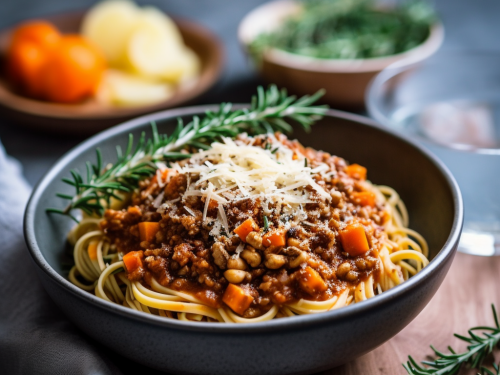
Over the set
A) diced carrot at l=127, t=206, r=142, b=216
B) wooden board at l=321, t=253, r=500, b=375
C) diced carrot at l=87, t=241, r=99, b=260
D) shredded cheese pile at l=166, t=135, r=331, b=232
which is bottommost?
wooden board at l=321, t=253, r=500, b=375

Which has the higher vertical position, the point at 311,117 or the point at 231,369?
the point at 311,117

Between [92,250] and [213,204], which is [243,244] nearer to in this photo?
[213,204]

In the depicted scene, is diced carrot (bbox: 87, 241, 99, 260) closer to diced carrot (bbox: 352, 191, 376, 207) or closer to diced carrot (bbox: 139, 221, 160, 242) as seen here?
diced carrot (bbox: 139, 221, 160, 242)

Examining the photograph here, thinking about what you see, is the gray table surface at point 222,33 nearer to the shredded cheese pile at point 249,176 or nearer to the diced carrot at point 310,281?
the shredded cheese pile at point 249,176

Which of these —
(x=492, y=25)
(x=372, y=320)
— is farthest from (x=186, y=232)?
(x=492, y=25)

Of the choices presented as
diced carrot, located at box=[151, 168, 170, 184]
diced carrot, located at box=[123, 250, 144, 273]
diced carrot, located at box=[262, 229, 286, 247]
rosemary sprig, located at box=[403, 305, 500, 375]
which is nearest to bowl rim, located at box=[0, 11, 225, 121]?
diced carrot, located at box=[151, 168, 170, 184]

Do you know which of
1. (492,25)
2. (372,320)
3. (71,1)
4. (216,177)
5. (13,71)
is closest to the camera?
(372,320)

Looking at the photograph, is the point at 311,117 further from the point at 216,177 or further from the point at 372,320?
the point at 372,320
